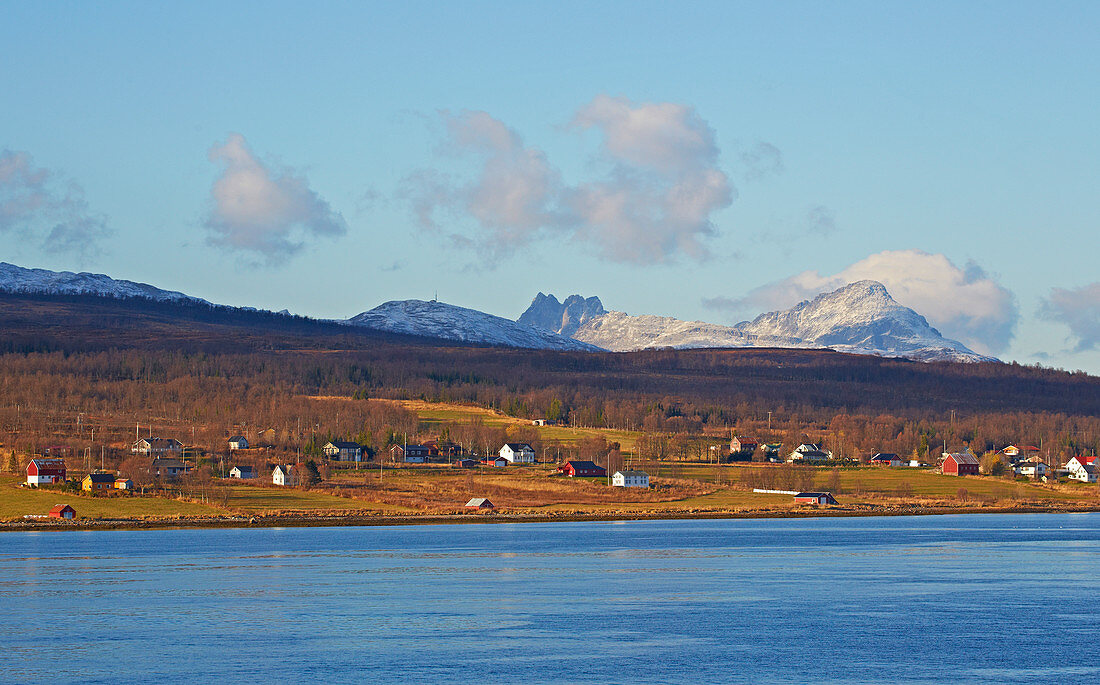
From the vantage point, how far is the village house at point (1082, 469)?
14325cm

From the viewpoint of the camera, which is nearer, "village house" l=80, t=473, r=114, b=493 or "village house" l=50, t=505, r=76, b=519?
"village house" l=50, t=505, r=76, b=519

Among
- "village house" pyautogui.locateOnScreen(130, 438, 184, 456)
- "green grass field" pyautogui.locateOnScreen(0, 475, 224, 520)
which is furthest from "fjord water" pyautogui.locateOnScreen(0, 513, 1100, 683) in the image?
"village house" pyautogui.locateOnScreen(130, 438, 184, 456)

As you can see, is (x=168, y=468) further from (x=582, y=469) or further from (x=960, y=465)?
(x=960, y=465)

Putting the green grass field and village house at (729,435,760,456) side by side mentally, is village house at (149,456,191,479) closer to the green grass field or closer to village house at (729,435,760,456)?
the green grass field

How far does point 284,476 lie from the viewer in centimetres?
11350

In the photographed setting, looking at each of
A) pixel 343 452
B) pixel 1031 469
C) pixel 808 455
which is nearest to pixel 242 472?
pixel 343 452

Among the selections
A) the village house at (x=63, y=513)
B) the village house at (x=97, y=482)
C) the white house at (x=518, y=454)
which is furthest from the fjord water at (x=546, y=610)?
the white house at (x=518, y=454)

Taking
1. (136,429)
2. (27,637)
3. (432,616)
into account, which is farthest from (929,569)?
(136,429)

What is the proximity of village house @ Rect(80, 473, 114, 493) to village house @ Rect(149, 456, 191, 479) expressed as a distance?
5.56m

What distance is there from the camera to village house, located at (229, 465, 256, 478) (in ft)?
378

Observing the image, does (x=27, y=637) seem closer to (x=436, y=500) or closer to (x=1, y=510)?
(x=1, y=510)

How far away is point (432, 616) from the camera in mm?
47781

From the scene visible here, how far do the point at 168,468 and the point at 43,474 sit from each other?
12.0 metres

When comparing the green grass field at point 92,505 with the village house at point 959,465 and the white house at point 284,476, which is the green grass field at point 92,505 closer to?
the white house at point 284,476
